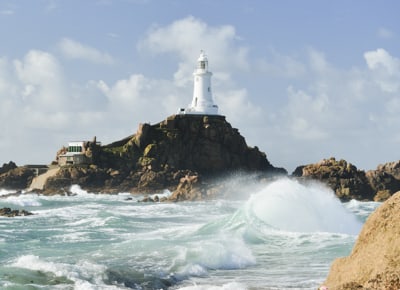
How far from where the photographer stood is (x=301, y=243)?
70.2ft

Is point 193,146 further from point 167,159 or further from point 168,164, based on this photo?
point 168,164

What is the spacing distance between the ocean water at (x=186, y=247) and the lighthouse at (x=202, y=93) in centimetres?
3855

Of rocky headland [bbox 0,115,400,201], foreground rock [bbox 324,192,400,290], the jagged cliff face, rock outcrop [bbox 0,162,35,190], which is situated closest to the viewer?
foreground rock [bbox 324,192,400,290]

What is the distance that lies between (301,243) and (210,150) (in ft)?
161

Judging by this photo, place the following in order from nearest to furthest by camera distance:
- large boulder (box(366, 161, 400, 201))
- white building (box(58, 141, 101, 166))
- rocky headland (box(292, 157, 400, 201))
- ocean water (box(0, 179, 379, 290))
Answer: ocean water (box(0, 179, 379, 290))
rocky headland (box(292, 157, 400, 201))
large boulder (box(366, 161, 400, 201))
white building (box(58, 141, 101, 166))

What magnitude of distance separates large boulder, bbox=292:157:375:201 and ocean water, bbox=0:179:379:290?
23398 millimetres

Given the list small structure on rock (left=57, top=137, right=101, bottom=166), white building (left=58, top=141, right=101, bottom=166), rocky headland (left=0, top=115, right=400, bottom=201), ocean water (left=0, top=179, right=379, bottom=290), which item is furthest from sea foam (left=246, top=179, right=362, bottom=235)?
white building (left=58, top=141, right=101, bottom=166)

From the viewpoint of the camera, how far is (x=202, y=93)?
247ft

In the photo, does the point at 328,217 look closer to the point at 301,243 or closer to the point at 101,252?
the point at 301,243

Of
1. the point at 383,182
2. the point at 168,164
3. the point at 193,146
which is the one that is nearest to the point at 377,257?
the point at 383,182

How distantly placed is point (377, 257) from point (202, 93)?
227ft

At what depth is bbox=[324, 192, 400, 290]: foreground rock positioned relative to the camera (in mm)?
6029

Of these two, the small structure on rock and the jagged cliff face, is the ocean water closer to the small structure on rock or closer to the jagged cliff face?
the jagged cliff face

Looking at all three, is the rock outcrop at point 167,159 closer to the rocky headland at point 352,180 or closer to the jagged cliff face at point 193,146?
the jagged cliff face at point 193,146
